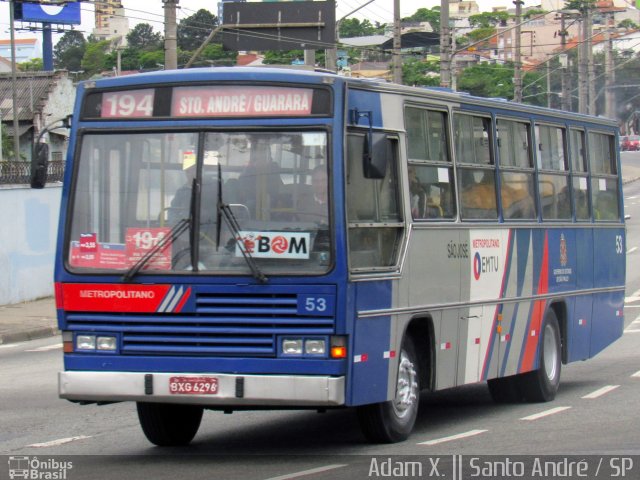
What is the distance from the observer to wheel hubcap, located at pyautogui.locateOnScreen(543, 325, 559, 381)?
45.9 ft

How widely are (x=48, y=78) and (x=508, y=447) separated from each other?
53.2 meters

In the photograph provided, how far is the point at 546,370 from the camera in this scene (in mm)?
13938

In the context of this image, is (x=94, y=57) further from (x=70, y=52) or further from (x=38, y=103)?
(x=38, y=103)

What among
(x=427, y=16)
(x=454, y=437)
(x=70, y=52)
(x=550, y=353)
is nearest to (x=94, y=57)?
(x=70, y=52)

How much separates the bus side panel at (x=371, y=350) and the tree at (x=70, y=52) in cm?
13131

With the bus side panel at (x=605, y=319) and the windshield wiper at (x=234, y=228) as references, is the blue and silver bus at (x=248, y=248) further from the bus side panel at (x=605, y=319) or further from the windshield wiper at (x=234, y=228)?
the bus side panel at (x=605, y=319)

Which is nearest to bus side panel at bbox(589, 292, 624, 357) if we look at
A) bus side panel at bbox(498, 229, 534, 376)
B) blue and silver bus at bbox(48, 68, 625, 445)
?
bus side panel at bbox(498, 229, 534, 376)

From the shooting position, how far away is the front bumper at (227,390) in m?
9.21

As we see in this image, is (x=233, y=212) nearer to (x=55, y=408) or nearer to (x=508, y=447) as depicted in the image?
(x=508, y=447)

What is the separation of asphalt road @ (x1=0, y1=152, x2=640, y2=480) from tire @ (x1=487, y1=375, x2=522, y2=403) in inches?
11.5

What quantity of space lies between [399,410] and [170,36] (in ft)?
47.9

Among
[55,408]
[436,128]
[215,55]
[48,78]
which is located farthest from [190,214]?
[215,55]

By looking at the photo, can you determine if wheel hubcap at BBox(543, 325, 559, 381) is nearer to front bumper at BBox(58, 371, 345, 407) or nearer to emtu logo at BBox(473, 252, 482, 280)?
emtu logo at BBox(473, 252, 482, 280)

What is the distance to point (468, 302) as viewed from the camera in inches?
462
